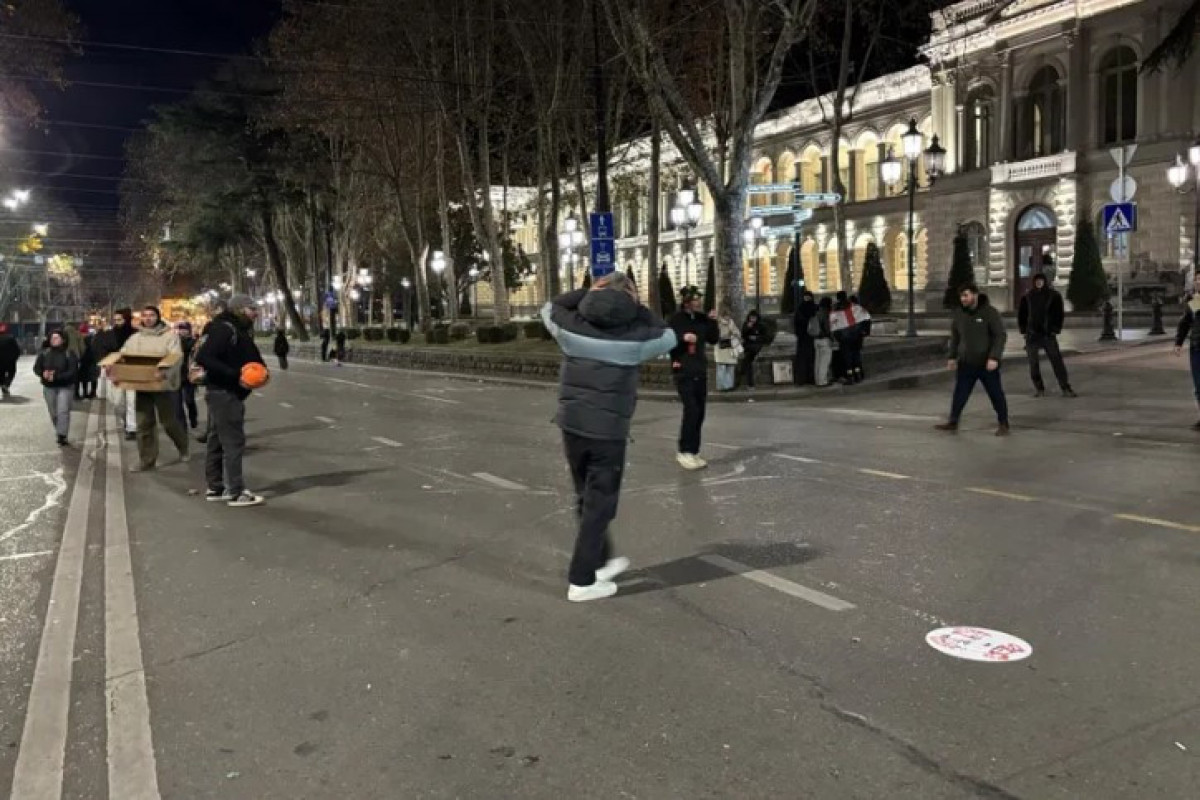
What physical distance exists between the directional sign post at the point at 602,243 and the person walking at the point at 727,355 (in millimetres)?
2732

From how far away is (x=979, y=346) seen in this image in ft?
39.2

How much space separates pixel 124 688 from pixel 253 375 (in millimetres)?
4766

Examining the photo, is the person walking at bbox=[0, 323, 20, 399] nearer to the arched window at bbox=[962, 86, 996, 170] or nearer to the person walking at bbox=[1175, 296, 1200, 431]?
the person walking at bbox=[1175, 296, 1200, 431]

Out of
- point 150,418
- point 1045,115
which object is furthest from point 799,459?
point 1045,115

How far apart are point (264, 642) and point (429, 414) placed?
40.7 ft

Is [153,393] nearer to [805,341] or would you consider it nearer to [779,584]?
[779,584]

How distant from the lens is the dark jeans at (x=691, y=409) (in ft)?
33.8

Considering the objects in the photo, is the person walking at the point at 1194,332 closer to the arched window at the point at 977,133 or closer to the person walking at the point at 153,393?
the person walking at the point at 153,393

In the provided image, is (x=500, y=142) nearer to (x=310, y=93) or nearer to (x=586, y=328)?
(x=310, y=93)

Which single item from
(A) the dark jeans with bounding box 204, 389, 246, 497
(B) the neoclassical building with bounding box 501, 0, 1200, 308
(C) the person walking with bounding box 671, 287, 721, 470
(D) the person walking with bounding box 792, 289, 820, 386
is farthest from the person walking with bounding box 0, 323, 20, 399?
(B) the neoclassical building with bounding box 501, 0, 1200, 308

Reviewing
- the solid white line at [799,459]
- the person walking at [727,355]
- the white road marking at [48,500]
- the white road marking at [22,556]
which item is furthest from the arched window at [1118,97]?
the white road marking at [22,556]

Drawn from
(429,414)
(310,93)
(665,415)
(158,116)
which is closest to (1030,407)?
(665,415)

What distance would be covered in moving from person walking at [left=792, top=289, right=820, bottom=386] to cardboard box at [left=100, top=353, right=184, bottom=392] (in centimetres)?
1112

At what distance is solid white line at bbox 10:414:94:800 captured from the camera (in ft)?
12.1
